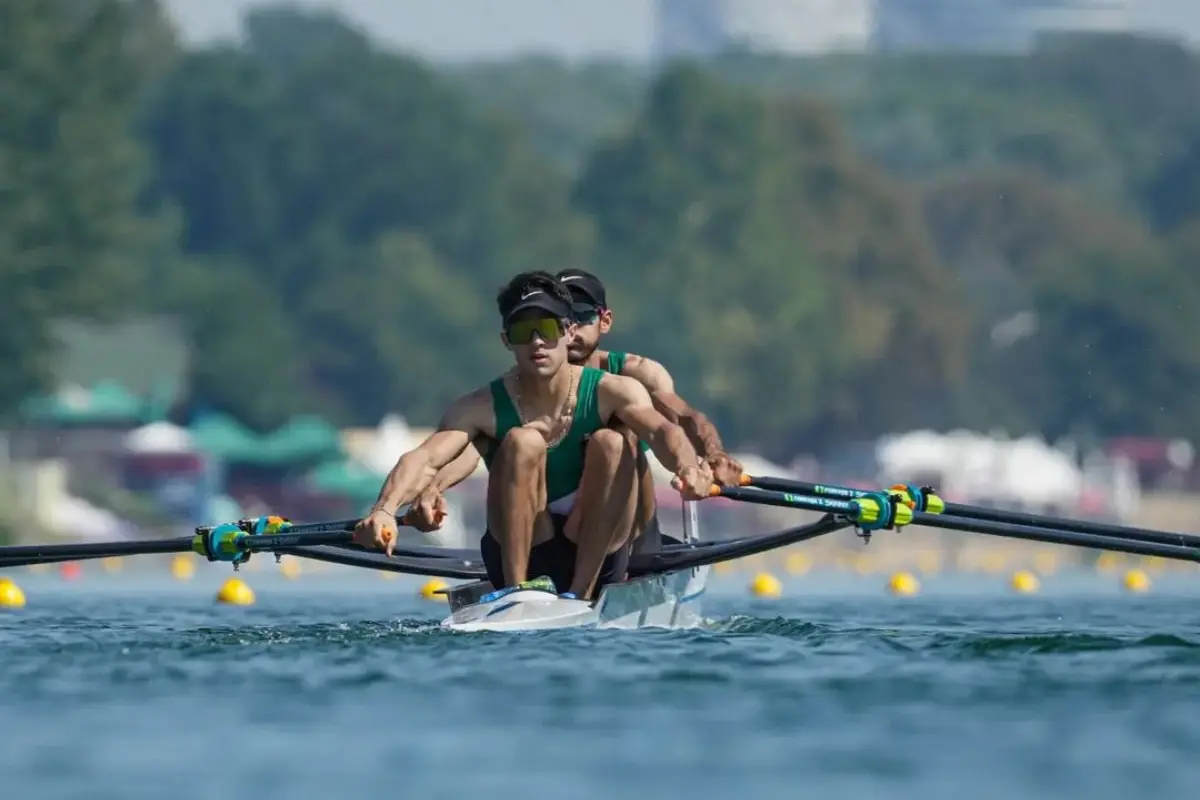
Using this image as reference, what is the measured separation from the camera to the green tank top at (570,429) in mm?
14227

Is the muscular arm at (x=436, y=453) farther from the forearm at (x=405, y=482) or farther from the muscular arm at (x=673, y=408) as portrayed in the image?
the muscular arm at (x=673, y=408)

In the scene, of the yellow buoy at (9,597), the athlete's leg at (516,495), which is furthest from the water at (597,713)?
the yellow buoy at (9,597)

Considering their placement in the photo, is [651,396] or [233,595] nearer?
[651,396]

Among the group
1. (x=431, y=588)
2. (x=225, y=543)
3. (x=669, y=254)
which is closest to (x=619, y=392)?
(x=225, y=543)

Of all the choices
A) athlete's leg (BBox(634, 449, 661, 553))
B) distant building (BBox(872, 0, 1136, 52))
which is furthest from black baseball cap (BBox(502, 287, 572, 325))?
distant building (BBox(872, 0, 1136, 52))

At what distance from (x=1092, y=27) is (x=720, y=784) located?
108012mm

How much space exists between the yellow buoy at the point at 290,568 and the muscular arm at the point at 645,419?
20.6 m

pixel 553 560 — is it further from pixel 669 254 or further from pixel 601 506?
pixel 669 254

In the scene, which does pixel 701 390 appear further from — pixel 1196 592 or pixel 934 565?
pixel 1196 592

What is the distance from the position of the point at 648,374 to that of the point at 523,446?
1932 millimetres

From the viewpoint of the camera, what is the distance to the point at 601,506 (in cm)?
1430

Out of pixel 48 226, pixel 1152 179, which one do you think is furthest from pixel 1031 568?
pixel 1152 179

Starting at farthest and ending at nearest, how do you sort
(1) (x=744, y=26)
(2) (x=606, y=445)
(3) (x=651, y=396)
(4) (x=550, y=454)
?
(1) (x=744, y=26) → (3) (x=651, y=396) → (4) (x=550, y=454) → (2) (x=606, y=445)

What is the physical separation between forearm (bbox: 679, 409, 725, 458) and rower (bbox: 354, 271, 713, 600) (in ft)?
0.91
